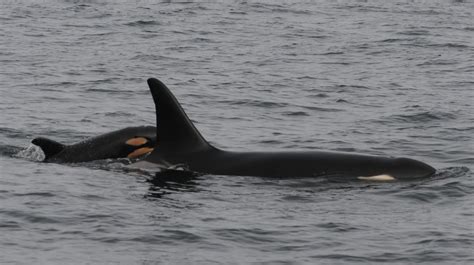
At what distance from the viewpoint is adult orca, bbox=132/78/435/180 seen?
49.4 ft

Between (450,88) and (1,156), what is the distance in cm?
1173

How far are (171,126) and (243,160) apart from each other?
1.10 metres

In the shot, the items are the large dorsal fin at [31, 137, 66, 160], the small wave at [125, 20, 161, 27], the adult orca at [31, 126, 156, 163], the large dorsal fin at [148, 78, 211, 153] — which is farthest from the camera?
the small wave at [125, 20, 161, 27]

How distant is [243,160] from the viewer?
15.5m

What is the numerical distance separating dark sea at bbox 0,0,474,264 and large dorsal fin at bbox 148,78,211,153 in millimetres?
642

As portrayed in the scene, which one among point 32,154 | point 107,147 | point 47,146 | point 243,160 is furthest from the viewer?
point 32,154

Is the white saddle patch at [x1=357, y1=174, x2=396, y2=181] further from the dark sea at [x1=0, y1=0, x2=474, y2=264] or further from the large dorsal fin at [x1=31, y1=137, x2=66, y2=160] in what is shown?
the large dorsal fin at [x1=31, y1=137, x2=66, y2=160]

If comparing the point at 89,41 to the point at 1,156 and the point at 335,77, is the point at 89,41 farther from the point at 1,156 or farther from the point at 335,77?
the point at 1,156

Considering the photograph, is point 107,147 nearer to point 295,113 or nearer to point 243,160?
point 243,160

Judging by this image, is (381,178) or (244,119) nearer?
(381,178)

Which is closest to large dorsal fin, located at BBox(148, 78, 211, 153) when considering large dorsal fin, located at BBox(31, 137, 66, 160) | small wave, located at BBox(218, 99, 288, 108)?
large dorsal fin, located at BBox(31, 137, 66, 160)

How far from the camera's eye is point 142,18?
37.1 metres

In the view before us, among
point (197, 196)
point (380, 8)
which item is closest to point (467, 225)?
point (197, 196)

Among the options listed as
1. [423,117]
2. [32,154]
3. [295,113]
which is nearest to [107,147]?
[32,154]
